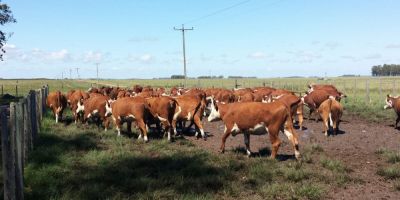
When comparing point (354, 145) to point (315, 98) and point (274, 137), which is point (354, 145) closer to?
point (274, 137)

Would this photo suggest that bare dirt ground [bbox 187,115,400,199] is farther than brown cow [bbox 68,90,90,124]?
No

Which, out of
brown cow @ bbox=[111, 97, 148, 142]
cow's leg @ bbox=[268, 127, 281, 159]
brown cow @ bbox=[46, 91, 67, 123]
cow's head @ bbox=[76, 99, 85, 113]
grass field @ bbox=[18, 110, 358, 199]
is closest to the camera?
grass field @ bbox=[18, 110, 358, 199]

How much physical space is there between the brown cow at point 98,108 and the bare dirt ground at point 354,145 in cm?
373

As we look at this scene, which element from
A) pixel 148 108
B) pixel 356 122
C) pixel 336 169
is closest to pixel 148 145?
pixel 148 108

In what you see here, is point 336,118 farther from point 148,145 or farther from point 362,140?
point 148,145

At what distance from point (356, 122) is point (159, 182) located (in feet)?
46.3

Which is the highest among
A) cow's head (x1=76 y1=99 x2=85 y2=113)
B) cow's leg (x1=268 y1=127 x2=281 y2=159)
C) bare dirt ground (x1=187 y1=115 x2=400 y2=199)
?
cow's head (x1=76 y1=99 x2=85 y2=113)

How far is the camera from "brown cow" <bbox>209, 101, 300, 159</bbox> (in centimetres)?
1094

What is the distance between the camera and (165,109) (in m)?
14.9

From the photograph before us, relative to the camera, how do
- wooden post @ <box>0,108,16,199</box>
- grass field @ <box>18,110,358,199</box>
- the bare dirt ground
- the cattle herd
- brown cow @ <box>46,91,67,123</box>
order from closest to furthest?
wooden post @ <box>0,108,16,199</box> < grass field @ <box>18,110,358,199</box> < the bare dirt ground < the cattle herd < brown cow @ <box>46,91,67,123</box>

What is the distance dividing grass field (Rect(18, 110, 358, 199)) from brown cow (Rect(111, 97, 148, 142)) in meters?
1.38

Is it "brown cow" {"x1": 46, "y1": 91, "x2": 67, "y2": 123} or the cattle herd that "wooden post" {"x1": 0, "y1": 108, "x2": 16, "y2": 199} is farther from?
"brown cow" {"x1": 46, "y1": 91, "x2": 67, "y2": 123}

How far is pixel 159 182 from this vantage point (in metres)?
8.51

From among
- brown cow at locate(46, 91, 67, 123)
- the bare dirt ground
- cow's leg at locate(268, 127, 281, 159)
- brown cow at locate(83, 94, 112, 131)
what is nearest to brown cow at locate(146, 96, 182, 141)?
the bare dirt ground
